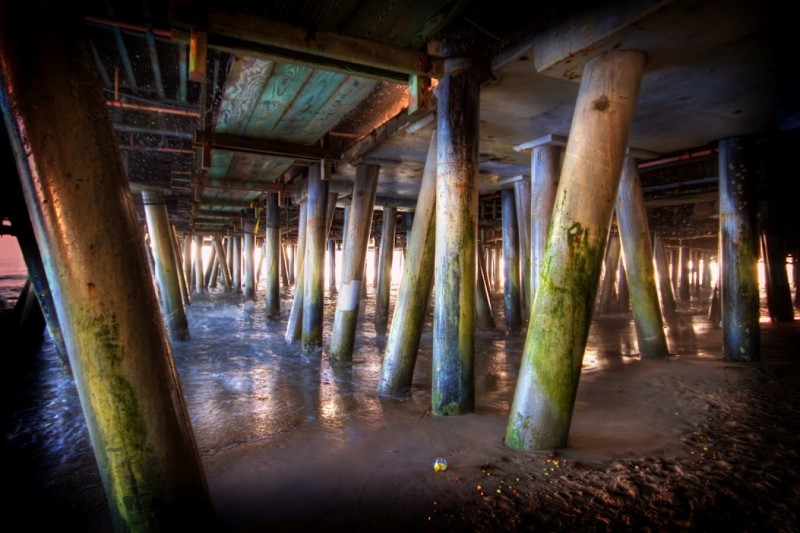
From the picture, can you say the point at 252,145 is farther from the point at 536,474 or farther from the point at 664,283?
the point at 664,283

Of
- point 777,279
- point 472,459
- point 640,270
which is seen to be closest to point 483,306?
point 640,270

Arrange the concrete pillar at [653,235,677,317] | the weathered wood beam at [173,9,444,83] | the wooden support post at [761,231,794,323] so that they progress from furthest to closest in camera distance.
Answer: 1. the concrete pillar at [653,235,677,317]
2. the wooden support post at [761,231,794,323]
3. the weathered wood beam at [173,9,444,83]

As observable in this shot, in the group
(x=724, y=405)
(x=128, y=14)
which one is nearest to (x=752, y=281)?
(x=724, y=405)

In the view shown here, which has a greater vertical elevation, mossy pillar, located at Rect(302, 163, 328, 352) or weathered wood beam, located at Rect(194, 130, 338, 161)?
weathered wood beam, located at Rect(194, 130, 338, 161)

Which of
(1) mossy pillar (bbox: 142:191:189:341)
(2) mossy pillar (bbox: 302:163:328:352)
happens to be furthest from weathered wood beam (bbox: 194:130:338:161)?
(1) mossy pillar (bbox: 142:191:189:341)

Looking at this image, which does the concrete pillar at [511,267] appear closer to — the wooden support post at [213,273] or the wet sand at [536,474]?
the wet sand at [536,474]

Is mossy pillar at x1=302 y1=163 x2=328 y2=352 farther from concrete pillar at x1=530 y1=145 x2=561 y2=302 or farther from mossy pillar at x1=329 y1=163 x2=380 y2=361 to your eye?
concrete pillar at x1=530 y1=145 x2=561 y2=302

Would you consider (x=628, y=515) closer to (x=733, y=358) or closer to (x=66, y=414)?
(x=733, y=358)

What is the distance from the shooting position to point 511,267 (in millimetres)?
9367

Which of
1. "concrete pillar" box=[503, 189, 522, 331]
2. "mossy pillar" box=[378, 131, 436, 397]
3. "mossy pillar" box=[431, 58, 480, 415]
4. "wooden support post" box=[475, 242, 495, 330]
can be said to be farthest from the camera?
"wooden support post" box=[475, 242, 495, 330]

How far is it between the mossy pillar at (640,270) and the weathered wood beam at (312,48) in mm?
3713

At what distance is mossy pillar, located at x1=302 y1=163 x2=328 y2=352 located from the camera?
23.3 ft

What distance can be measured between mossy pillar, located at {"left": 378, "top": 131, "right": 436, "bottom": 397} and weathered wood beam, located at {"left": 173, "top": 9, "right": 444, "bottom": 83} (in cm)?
92

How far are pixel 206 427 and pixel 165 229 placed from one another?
18.9 ft
